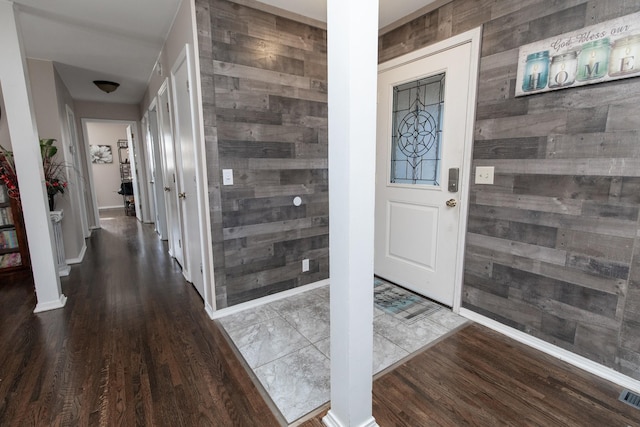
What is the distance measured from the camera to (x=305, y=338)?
7.02 feet

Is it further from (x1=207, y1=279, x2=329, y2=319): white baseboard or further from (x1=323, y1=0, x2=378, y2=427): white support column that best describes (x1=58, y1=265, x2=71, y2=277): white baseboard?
(x1=323, y1=0, x2=378, y2=427): white support column

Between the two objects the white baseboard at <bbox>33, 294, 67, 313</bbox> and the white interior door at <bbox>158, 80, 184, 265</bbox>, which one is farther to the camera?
the white interior door at <bbox>158, 80, 184, 265</bbox>

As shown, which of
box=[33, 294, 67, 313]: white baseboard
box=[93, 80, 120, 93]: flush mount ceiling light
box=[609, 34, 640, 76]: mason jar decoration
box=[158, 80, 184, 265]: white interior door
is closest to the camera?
box=[609, 34, 640, 76]: mason jar decoration

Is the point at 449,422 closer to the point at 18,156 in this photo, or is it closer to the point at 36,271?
the point at 36,271

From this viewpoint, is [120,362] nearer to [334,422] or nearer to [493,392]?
[334,422]

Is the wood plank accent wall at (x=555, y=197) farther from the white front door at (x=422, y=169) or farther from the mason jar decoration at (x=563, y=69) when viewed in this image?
the white front door at (x=422, y=169)

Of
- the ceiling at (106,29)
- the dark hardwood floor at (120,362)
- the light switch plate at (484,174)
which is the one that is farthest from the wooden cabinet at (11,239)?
the light switch plate at (484,174)

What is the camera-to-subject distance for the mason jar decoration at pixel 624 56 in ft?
4.84

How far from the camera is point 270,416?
1494 mm

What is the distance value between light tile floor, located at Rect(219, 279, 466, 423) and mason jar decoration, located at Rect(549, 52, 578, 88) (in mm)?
1685

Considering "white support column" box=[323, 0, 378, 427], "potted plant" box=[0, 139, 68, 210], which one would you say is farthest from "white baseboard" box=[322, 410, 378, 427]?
"potted plant" box=[0, 139, 68, 210]

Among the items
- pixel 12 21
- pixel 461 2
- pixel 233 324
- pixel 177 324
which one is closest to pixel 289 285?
pixel 233 324

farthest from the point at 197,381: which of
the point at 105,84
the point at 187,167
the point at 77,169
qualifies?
the point at 77,169

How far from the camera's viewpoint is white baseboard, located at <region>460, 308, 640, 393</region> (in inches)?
64.6
